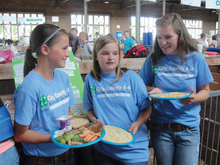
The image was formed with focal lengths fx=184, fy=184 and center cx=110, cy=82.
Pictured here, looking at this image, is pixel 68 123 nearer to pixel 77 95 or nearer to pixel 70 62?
pixel 77 95

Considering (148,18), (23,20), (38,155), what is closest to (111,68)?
(38,155)

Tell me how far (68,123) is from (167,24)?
930mm

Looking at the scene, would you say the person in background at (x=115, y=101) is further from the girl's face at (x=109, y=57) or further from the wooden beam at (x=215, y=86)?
the wooden beam at (x=215, y=86)

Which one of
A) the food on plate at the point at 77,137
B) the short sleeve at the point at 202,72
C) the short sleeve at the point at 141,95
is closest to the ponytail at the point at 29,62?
the food on plate at the point at 77,137

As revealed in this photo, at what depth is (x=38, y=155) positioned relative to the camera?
3.68 feet

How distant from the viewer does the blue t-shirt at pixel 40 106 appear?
3.28 feet

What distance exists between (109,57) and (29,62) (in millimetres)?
530

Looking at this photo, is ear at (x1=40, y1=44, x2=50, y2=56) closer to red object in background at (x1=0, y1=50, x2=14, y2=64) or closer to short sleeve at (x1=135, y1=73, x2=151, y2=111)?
short sleeve at (x1=135, y1=73, x2=151, y2=111)

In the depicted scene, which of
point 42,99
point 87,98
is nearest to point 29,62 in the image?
point 42,99

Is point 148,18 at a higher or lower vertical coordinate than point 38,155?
higher

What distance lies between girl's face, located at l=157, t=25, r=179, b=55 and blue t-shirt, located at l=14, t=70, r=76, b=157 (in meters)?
0.76

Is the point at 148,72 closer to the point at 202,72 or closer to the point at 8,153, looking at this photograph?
the point at 202,72

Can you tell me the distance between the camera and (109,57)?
122 centimetres

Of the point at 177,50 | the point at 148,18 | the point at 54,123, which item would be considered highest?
the point at 148,18
